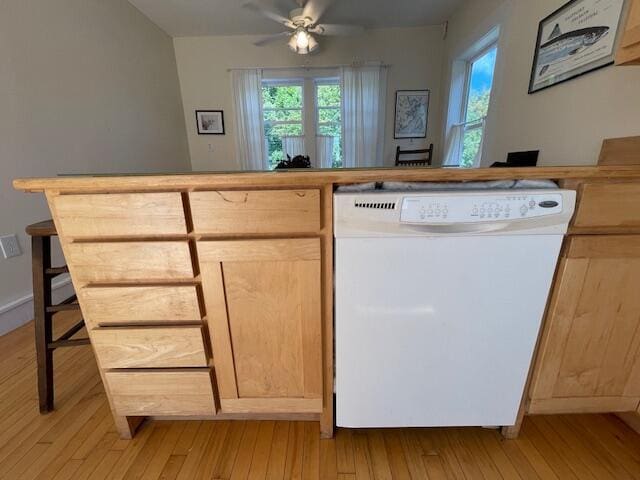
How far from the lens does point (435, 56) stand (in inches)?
132

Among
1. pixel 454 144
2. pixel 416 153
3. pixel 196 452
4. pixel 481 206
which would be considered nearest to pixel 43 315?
pixel 196 452

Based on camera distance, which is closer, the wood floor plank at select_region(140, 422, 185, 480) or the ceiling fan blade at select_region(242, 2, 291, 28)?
the wood floor plank at select_region(140, 422, 185, 480)

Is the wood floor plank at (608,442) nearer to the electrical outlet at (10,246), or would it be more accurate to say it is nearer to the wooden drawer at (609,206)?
the wooden drawer at (609,206)

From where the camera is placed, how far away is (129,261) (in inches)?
31.1

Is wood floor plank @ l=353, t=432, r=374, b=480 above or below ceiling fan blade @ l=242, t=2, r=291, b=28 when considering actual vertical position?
below

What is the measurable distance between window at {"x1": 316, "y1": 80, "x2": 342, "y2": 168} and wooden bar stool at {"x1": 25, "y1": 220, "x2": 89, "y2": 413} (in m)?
3.34

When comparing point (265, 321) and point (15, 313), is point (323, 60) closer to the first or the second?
point (265, 321)

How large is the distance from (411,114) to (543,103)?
2127 millimetres

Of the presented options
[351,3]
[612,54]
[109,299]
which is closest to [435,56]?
[351,3]

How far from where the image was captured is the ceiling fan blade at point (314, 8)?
7.16 ft

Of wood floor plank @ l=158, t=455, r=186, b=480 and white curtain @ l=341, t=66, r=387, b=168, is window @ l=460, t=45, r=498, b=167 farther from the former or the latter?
wood floor plank @ l=158, t=455, r=186, b=480

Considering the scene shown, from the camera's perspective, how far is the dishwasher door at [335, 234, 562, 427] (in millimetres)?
741

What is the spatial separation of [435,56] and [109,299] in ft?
13.7

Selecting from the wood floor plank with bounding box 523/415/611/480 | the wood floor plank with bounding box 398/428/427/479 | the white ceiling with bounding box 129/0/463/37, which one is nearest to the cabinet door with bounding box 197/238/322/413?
the wood floor plank with bounding box 398/428/427/479
